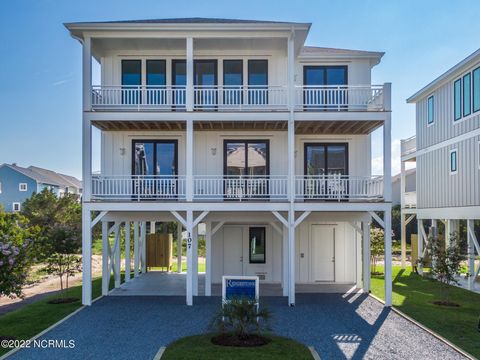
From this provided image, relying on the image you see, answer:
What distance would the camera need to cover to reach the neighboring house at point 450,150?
19.1 meters

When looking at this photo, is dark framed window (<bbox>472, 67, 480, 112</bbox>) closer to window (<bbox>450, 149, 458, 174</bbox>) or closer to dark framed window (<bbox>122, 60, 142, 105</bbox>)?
window (<bbox>450, 149, 458, 174</bbox>)

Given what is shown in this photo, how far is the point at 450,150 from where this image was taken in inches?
848

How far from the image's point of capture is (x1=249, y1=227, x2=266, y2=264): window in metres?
19.9

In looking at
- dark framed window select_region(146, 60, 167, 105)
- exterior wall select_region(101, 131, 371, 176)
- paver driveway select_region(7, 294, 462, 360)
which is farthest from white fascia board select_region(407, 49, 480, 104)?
dark framed window select_region(146, 60, 167, 105)

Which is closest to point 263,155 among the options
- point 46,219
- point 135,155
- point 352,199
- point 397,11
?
point 352,199

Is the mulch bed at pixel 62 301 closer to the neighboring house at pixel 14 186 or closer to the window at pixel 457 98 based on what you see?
the window at pixel 457 98

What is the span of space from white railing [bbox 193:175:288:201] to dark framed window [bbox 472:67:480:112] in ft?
27.5

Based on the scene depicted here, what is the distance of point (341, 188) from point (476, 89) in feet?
23.0

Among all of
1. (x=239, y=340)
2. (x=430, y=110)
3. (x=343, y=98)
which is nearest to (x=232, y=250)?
(x=343, y=98)

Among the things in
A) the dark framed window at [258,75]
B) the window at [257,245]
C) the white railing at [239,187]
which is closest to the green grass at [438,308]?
the window at [257,245]

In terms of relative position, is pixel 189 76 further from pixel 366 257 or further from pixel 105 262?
pixel 366 257

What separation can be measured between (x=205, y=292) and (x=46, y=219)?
19.7 metres

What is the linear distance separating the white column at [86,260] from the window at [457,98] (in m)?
16.0

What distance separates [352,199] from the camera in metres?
18.0
